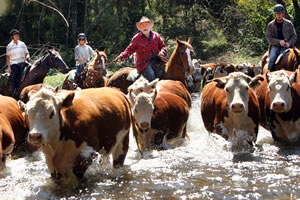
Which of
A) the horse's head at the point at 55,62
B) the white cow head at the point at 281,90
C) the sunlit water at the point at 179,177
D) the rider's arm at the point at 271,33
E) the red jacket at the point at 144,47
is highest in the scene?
the rider's arm at the point at 271,33

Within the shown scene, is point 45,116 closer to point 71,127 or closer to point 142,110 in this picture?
point 71,127

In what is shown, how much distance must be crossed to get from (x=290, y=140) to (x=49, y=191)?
470 cm

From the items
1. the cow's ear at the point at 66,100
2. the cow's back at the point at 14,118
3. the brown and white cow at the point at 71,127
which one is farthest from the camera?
the cow's back at the point at 14,118

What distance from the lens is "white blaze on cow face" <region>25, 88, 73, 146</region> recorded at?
5804 mm

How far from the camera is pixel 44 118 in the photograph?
5.91m

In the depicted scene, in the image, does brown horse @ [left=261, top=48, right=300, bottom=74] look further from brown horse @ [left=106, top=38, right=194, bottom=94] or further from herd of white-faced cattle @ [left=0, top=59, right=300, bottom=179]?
brown horse @ [left=106, top=38, right=194, bottom=94]

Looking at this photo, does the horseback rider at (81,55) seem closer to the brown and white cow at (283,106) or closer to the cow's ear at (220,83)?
the cow's ear at (220,83)

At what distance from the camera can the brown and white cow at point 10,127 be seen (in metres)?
7.29

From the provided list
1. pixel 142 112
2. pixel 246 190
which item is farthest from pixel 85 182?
pixel 142 112

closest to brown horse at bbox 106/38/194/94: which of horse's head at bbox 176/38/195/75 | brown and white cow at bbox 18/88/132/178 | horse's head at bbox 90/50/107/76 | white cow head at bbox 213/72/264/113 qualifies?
horse's head at bbox 176/38/195/75

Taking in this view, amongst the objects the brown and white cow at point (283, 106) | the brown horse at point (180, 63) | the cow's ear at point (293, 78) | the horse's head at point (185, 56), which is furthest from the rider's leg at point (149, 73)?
the cow's ear at point (293, 78)

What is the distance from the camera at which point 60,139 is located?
6.14 m

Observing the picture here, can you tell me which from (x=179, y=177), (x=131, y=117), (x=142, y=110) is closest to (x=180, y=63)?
(x=142, y=110)

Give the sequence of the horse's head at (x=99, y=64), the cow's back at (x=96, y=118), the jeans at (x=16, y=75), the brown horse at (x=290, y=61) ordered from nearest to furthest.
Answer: the cow's back at (x=96, y=118) → the brown horse at (x=290, y=61) → the horse's head at (x=99, y=64) → the jeans at (x=16, y=75)
